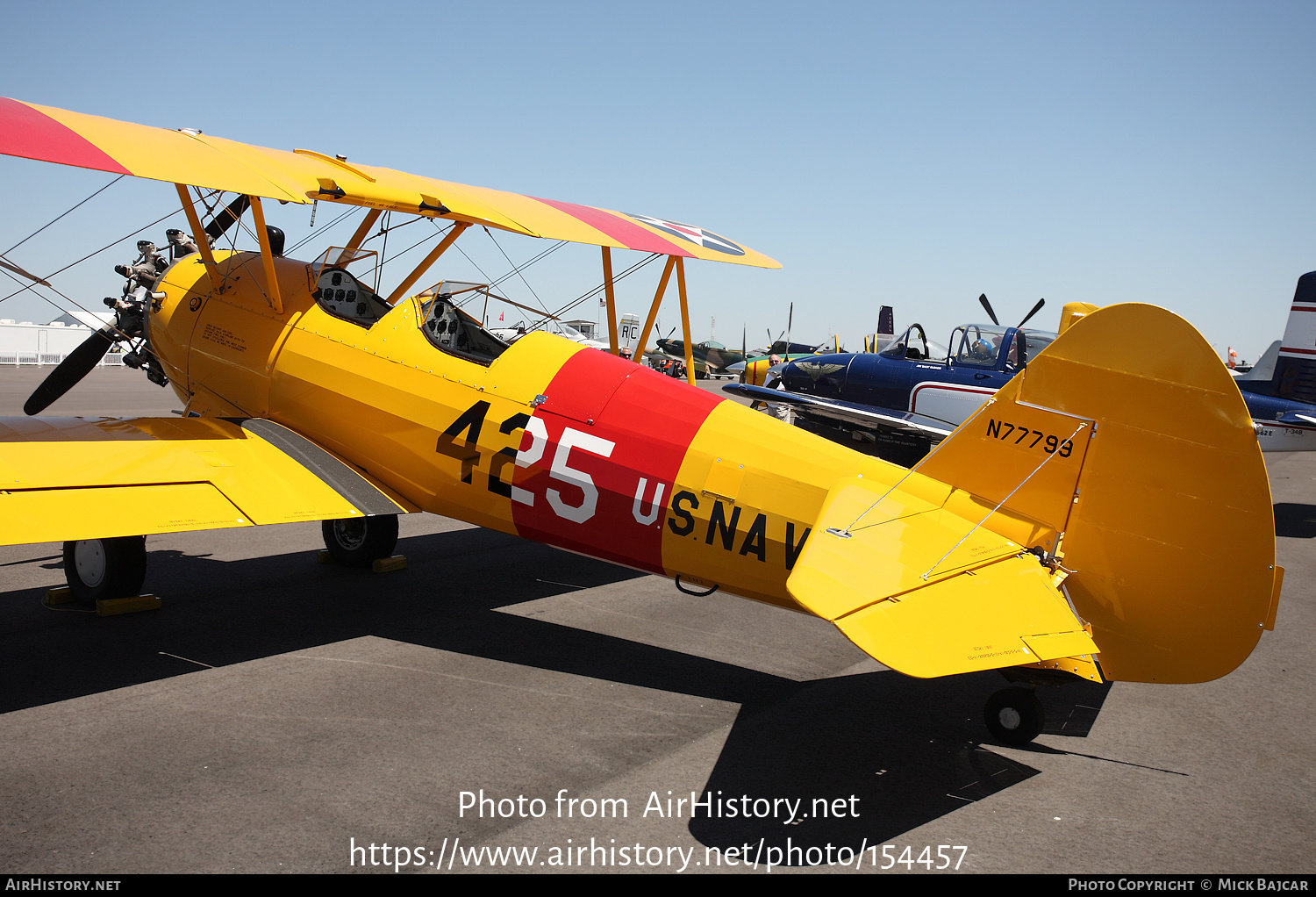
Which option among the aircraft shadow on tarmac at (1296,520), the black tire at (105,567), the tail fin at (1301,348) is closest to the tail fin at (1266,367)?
the tail fin at (1301,348)

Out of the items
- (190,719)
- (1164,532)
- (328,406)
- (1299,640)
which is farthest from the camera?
(1299,640)

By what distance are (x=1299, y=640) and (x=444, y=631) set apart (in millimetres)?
6695

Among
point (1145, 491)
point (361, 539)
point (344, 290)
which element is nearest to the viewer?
point (1145, 491)

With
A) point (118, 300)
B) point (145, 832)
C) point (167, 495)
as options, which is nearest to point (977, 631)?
point (145, 832)

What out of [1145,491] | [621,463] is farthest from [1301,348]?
[621,463]

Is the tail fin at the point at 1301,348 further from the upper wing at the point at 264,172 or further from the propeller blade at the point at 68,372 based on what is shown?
the propeller blade at the point at 68,372

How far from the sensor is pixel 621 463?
204 inches

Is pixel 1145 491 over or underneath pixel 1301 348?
underneath

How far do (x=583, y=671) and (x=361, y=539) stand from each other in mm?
3041

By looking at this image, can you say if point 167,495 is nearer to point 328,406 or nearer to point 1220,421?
point 328,406

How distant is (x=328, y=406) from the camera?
6.29 metres

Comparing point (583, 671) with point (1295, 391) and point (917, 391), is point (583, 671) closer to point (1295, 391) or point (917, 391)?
point (917, 391)

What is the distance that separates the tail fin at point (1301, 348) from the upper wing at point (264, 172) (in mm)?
10729

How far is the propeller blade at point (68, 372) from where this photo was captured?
7531mm
